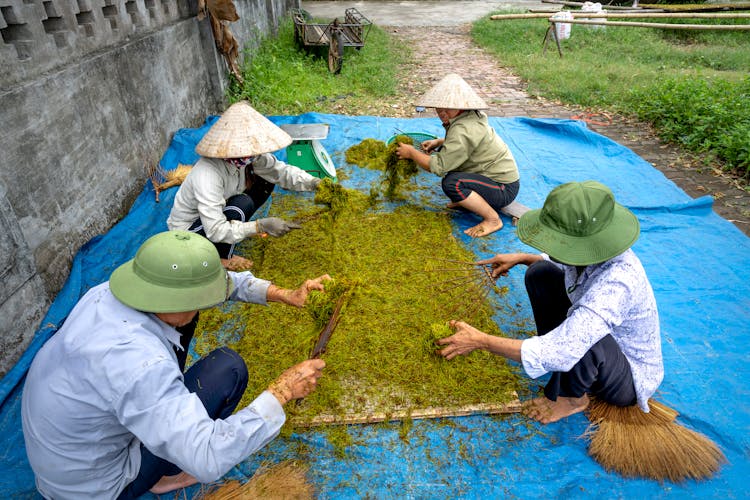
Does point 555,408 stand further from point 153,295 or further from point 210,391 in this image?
point 153,295

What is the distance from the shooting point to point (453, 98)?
11.3 ft

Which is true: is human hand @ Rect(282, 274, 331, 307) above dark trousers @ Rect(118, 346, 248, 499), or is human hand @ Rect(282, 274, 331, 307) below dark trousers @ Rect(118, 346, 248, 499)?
above

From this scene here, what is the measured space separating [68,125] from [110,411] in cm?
245

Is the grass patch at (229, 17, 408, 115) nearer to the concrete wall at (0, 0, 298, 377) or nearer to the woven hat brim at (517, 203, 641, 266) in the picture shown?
the concrete wall at (0, 0, 298, 377)

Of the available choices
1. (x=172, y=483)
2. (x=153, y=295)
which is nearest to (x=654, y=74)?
(x=153, y=295)

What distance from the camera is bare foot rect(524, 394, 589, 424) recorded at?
229cm

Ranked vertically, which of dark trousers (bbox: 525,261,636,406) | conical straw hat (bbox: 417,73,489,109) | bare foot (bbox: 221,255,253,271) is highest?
conical straw hat (bbox: 417,73,489,109)

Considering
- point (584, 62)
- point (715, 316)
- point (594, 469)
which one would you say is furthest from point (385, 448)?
point (584, 62)

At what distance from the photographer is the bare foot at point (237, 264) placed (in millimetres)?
3268

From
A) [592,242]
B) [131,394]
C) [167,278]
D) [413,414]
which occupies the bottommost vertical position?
[413,414]

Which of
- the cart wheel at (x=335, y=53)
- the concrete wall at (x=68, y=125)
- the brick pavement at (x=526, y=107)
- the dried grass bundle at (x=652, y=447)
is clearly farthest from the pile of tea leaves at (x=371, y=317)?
the cart wheel at (x=335, y=53)

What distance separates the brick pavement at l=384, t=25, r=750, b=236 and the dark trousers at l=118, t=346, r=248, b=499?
13.8 ft

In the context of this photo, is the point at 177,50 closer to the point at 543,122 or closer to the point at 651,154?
the point at 543,122

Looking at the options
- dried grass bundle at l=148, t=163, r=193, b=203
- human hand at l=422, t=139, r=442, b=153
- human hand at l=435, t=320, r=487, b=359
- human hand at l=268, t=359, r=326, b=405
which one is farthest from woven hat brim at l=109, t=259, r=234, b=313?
human hand at l=422, t=139, r=442, b=153
